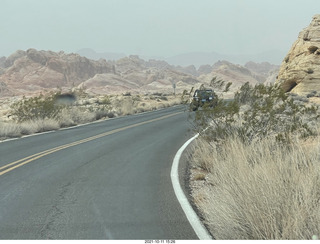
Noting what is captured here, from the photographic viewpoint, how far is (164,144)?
13.2 meters

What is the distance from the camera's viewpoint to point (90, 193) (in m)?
6.91

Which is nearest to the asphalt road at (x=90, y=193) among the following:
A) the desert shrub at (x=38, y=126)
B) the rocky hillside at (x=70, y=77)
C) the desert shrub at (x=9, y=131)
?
the desert shrub at (x=9, y=131)

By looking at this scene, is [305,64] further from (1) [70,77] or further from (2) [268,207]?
(1) [70,77]

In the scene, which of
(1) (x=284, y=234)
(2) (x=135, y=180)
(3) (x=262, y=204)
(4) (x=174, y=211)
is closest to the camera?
(1) (x=284, y=234)

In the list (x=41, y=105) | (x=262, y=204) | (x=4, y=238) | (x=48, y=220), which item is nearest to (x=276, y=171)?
(x=262, y=204)

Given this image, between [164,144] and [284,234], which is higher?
[284,234]

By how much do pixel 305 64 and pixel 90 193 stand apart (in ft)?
99.4

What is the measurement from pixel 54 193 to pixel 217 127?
213 inches

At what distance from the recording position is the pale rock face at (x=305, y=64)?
1245 inches

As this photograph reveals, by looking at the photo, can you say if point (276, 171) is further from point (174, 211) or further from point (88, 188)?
point (88, 188)

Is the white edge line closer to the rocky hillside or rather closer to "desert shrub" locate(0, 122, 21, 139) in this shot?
"desert shrub" locate(0, 122, 21, 139)

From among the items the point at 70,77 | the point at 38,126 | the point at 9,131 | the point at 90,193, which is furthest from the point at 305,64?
the point at 70,77

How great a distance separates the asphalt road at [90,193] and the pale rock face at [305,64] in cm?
2285

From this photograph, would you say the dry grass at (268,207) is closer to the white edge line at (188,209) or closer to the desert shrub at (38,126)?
the white edge line at (188,209)
